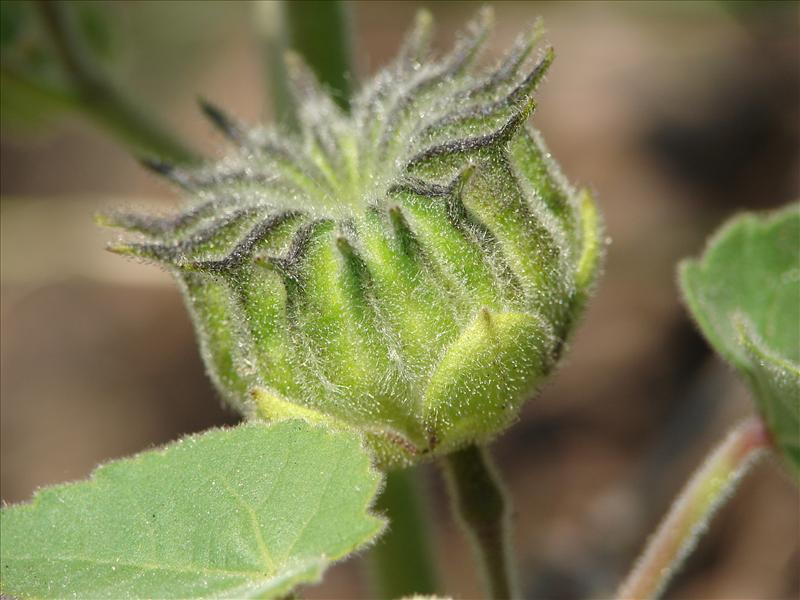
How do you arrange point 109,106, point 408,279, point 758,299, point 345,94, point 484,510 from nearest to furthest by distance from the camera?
1. point 408,279
2. point 484,510
3. point 758,299
4. point 345,94
5. point 109,106

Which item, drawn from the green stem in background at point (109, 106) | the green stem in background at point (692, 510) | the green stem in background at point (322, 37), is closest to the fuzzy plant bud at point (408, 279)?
the green stem in background at point (692, 510)

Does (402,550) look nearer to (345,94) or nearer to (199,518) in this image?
(345,94)

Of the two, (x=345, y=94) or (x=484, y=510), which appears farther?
(x=345, y=94)

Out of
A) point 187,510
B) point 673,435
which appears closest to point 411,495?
point 673,435

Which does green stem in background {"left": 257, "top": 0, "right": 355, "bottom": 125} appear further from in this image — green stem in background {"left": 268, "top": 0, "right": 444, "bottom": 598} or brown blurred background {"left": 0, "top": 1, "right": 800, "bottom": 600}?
brown blurred background {"left": 0, "top": 1, "right": 800, "bottom": 600}

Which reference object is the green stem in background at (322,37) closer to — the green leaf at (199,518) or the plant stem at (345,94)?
the plant stem at (345,94)

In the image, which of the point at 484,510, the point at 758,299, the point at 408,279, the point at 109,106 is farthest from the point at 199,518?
the point at 109,106

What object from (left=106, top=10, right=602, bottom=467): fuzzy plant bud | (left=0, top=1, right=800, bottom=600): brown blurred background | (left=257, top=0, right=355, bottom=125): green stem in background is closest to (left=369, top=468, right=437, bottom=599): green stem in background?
(left=0, top=1, right=800, bottom=600): brown blurred background
